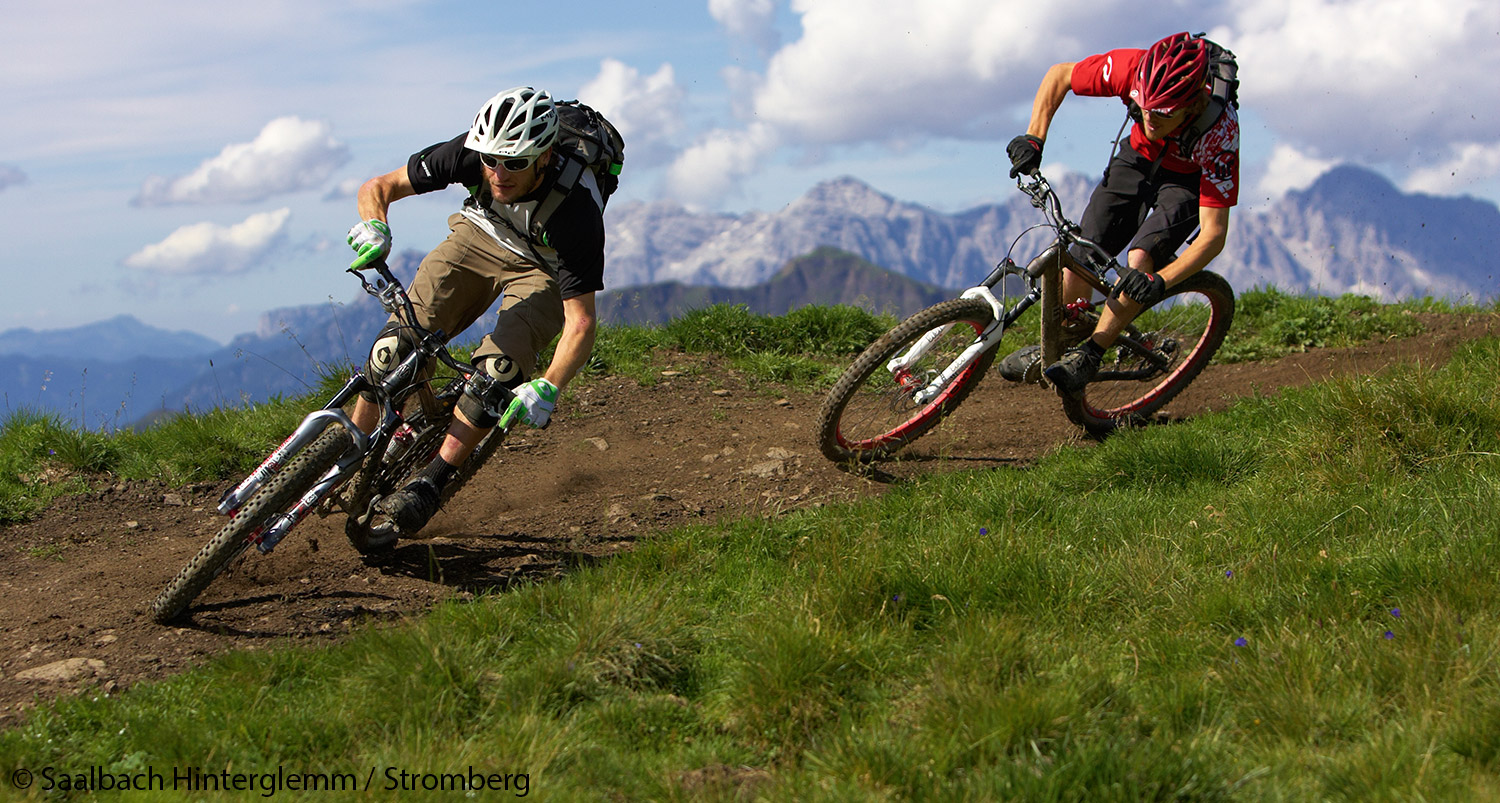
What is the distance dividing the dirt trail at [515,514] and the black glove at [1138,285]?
1132 millimetres

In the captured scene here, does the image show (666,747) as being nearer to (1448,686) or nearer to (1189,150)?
(1448,686)

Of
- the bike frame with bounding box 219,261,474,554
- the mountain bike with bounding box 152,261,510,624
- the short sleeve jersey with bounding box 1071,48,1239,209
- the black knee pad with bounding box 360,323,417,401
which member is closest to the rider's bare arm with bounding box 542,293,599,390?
the mountain bike with bounding box 152,261,510,624

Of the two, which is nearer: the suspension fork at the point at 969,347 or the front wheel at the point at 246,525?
the front wheel at the point at 246,525

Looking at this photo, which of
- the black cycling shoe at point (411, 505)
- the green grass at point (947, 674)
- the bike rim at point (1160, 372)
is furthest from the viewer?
the bike rim at point (1160, 372)

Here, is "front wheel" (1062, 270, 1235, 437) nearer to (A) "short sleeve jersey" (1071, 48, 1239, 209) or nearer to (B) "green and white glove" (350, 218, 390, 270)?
(A) "short sleeve jersey" (1071, 48, 1239, 209)

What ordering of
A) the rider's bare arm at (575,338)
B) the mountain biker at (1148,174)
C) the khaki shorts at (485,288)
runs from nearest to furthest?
the rider's bare arm at (575,338)
the khaki shorts at (485,288)
the mountain biker at (1148,174)

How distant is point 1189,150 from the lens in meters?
6.41

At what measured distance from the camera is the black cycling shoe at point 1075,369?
20.6 ft

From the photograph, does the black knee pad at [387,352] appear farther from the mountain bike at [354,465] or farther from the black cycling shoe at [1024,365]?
the black cycling shoe at [1024,365]

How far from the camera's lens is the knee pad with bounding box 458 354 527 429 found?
4859 mm

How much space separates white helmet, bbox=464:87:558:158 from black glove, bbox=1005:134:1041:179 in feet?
9.81

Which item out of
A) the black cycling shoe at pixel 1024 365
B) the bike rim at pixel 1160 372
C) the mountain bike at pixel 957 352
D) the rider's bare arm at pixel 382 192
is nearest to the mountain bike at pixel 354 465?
the rider's bare arm at pixel 382 192

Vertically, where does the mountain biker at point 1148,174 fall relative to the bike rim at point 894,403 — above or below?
above

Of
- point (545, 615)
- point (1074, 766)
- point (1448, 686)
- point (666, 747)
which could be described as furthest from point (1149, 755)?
point (545, 615)
